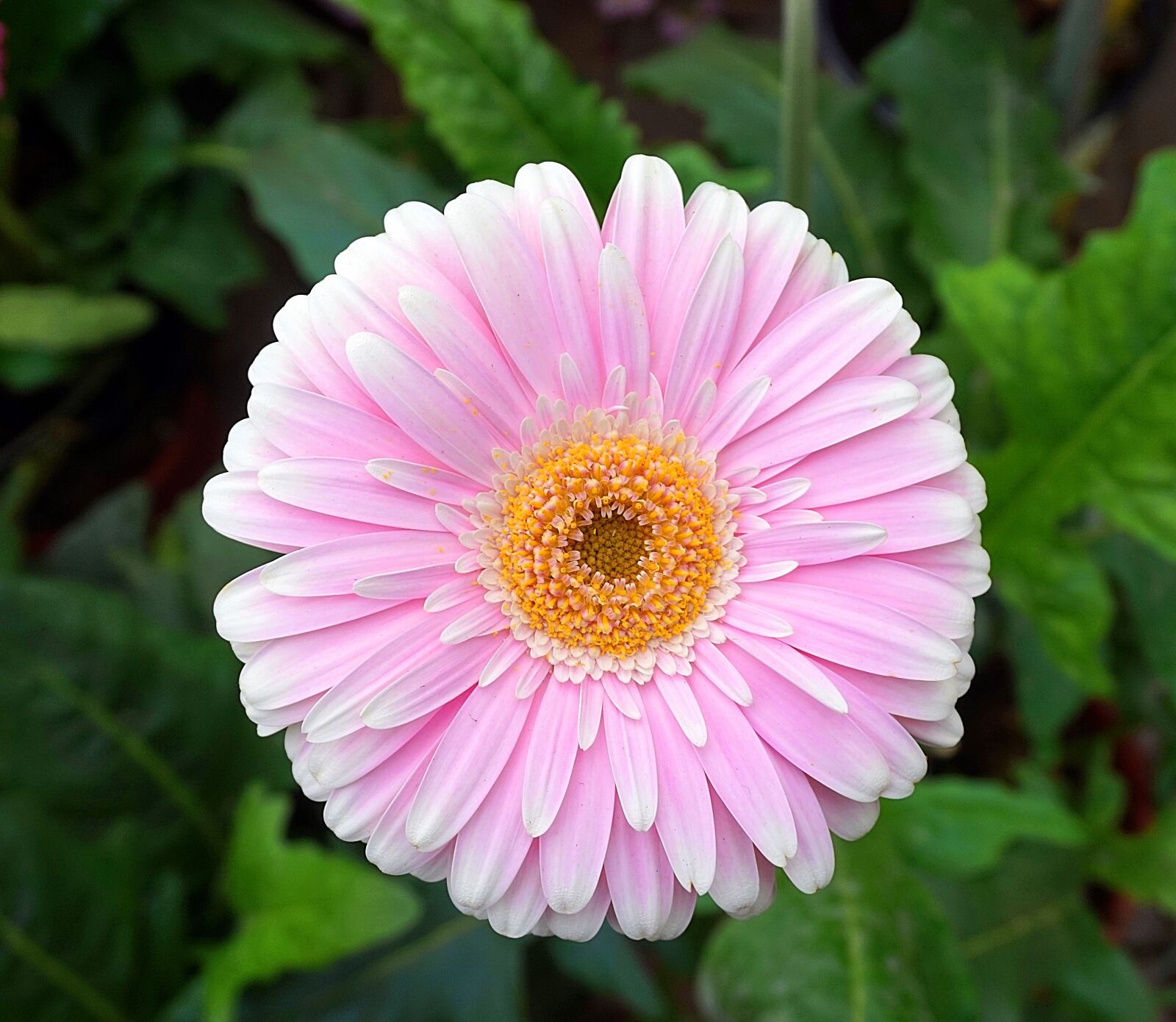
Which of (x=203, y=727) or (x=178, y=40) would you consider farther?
(x=178, y=40)

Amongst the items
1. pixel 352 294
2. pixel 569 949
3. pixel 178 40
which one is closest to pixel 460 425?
pixel 352 294

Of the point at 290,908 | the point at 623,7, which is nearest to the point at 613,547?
the point at 290,908

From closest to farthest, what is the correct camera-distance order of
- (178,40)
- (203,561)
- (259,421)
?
(259,421) → (203,561) → (178,40)

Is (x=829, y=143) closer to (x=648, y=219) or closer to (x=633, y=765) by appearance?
(x=648, y=219)

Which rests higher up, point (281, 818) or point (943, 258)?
point (943, 258)

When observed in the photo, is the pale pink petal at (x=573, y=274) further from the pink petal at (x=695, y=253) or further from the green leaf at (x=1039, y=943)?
the green leaf at (x=1039, y=943)

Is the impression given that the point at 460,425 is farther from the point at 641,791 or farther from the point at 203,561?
the point at 203,561

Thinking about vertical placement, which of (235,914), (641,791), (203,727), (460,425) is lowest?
(235,914)
